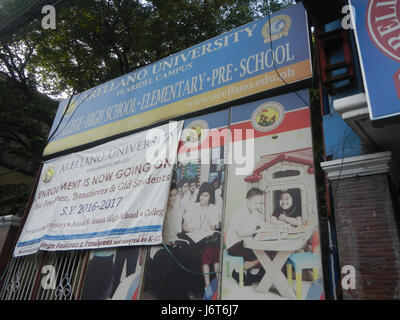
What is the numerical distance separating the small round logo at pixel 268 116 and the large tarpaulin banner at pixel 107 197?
5.47 feet

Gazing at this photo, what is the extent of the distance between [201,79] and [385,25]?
3594 millimetres

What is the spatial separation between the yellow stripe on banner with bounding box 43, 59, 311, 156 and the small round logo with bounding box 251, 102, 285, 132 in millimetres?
343

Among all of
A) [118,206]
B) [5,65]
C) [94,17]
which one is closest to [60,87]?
[5,65]

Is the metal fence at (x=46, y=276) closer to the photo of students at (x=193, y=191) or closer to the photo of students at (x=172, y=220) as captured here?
the photo of students at (x=172, y=220)

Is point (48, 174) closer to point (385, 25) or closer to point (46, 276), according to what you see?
point (46, 276)

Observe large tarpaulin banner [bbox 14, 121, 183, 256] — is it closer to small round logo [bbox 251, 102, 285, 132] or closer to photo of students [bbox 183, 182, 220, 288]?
photo of students [bbox 183, 182, 220, 288]

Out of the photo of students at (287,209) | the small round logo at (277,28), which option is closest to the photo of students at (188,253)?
the photo of students at (287,209)

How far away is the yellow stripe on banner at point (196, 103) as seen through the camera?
208 inches

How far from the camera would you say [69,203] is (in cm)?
700

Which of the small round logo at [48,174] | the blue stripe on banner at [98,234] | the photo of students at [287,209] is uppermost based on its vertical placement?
the small round logo at [48,174]

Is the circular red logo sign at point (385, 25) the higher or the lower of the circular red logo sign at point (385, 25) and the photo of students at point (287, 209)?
the higher

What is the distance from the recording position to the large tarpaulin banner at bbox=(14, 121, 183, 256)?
5632 millimetres
